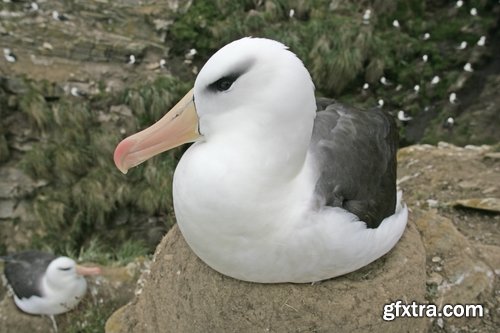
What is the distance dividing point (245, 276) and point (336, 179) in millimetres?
584

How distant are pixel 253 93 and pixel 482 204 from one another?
239 cm

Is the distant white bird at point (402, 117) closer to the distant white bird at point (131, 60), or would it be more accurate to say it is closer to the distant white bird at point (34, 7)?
the distant white bird at point (131, 60)

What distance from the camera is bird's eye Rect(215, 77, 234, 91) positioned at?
1830mm

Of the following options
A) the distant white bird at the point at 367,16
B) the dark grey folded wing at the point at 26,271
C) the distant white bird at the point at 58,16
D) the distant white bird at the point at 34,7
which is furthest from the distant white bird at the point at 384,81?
the distant white bird at the point at 34,7

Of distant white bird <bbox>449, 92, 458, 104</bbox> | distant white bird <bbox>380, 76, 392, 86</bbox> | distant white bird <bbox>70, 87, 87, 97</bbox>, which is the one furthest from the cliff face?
distant white bird <bbox>70, 87, 87, 97</bbox>

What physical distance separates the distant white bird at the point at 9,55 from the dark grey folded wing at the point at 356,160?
503 centimetres

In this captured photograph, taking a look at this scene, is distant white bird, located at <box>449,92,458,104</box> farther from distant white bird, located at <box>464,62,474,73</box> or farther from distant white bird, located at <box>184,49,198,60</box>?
distant white bird, located at <box>184,49,198,60</box>

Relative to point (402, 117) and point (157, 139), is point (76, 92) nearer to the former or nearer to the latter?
point (402, 117)

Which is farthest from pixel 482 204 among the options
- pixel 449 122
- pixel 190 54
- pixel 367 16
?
pixel 190 54

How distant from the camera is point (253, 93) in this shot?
5.99 feet

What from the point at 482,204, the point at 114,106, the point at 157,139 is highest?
the point at 157,139

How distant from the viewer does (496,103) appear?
592 centimetres

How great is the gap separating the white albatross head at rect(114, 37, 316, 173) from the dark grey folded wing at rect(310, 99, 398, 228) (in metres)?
0.30

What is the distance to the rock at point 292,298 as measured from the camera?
8.16ft
